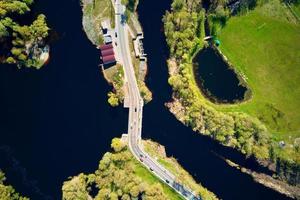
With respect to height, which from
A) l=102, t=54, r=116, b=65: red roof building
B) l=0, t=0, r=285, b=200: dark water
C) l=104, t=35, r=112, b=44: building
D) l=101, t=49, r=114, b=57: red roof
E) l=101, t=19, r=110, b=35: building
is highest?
l=101, t=19, r=110, b=35: building

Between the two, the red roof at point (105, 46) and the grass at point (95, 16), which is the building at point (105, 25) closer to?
the grass at point (95, 16)

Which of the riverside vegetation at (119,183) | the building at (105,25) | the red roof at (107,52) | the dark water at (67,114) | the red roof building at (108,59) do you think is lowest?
the riverside vegetation at (119,183)

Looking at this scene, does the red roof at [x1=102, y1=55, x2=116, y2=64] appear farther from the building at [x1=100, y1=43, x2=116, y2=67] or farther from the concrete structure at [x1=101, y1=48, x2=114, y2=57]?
the concrete structure at [x1=101, y1=48, x2=114, y2=57]

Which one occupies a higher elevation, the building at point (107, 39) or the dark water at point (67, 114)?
the building at point (107, 39)

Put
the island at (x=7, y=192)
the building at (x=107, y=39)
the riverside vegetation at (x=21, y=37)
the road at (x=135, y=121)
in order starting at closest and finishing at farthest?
the riverside vegetation at (x=21, y=37)
the island at (x=7, y=192)
the building at (x=107, y=39)
the road at (x=135, y=121)

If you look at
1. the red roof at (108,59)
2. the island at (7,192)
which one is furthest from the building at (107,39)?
the island at (7,192)

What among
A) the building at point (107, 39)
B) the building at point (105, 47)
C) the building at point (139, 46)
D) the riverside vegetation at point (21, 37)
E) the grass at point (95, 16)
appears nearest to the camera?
the riverside vegetation at point (21, 37)

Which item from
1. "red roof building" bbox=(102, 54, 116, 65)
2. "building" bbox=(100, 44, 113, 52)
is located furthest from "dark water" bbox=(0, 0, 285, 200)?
"red roof building" bbox=(102, 54, 116, 65)

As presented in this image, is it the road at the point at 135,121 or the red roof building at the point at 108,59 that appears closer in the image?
the red roof building at the point at 108,59
